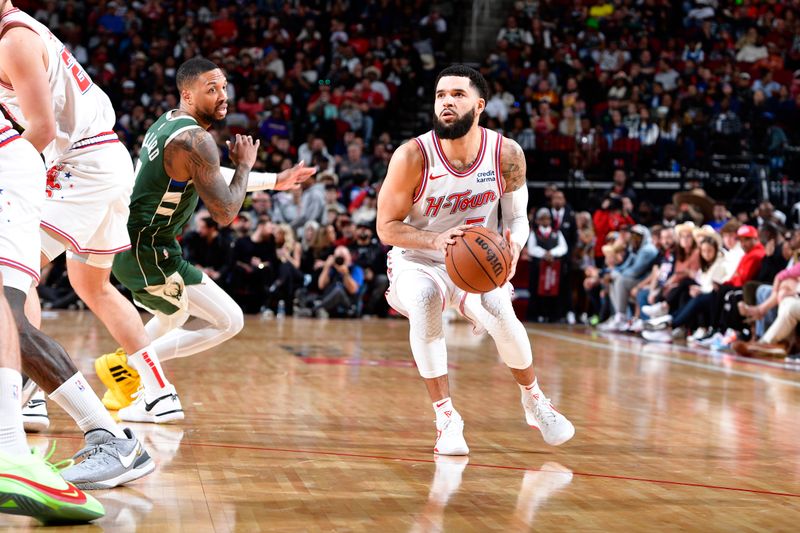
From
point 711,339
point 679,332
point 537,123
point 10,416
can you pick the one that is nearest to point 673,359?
point 711,339

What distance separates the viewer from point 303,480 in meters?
3.95

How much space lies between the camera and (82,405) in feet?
11.7

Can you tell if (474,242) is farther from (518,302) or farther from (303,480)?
(518,302)

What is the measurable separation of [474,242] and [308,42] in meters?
16.0

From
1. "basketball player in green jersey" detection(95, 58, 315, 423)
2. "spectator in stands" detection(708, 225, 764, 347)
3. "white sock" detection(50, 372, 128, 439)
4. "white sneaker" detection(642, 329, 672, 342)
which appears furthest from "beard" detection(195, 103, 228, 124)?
"white sneaker" detection(642, 329, 672, 342)

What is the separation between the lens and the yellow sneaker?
5512 millimetres

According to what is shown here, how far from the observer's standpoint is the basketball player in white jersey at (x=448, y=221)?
190 inches

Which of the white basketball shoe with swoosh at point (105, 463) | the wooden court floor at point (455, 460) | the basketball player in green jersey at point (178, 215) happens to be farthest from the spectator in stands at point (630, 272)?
the white basketball shoe with swoosh at point (105, 463)

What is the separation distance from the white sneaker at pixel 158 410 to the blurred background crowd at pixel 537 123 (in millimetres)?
7193

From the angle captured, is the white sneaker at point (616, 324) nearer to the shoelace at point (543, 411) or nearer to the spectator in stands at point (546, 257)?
the spectator in stands at point (546, 257)

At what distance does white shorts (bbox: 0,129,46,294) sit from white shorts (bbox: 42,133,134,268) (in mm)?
1049

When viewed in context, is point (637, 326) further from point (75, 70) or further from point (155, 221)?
point (75, 70)

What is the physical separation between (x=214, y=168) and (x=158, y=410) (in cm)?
126

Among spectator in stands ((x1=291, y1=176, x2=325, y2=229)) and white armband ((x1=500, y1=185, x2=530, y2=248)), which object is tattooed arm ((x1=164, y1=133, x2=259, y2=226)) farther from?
spectator in stands ((x1=291, y1=176, x2=325, y2=229))
